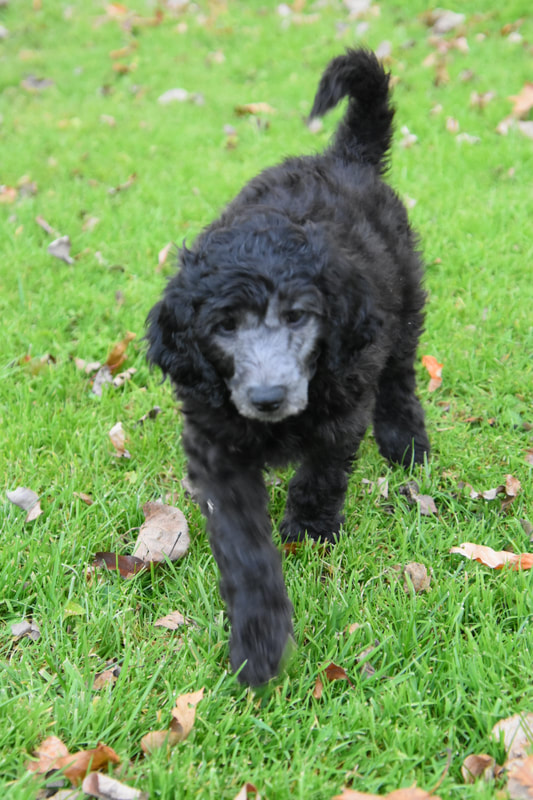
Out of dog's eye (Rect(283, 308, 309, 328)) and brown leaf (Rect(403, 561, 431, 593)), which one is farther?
brown leaf (Rect(403, 561, 431, 593))

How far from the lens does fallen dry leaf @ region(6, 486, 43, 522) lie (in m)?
2.47

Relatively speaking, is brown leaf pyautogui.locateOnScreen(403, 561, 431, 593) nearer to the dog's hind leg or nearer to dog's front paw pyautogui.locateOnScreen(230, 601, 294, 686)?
dog's front paw pyautogui.locateOnScreen(230, 601, 294, 686)

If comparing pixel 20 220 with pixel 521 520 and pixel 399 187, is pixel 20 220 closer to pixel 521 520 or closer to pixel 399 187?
pixel 399 187

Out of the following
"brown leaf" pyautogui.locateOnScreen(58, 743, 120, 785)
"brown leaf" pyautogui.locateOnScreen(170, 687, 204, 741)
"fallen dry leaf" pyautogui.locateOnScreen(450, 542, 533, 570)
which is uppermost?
"brown leaf" pyautogui.locateOnScreen(58, 743, 120, 785)

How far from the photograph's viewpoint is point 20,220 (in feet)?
15.3

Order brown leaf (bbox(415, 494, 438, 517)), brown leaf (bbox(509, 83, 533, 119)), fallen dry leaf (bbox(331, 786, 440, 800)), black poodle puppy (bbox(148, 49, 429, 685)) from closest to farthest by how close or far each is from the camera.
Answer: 1. fallen dry leaf (bbox(331, 786, 440, 800))
2. black poodle puppy (bbox(148, 49, 429, 685))
3. brown leaf (bbox(415, 494, 438, 517))
4. brown leaf (bbox(509, 83, 533, 119))

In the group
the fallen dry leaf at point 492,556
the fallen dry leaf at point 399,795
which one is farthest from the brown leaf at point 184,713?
the fallen dry leaf at point 492,556

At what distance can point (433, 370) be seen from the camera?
128 inches

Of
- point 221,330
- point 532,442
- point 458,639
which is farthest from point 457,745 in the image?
point 532,442

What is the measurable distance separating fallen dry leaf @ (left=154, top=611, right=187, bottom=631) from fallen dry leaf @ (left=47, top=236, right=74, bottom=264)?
2.67 meters

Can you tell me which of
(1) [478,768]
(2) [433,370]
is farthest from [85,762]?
(2) [433,370]

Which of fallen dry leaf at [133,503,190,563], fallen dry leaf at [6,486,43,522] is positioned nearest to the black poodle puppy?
fallen dry leaf at [133,503,190,563]

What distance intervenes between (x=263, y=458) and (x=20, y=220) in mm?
3245

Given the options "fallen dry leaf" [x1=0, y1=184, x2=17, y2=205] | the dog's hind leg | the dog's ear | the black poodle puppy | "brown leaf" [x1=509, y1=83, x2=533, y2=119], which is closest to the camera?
the black poodle puppy
